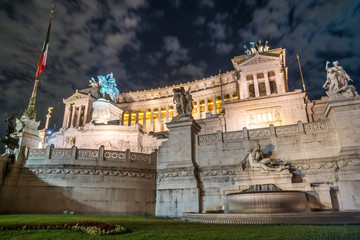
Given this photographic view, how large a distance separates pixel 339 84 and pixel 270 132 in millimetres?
6306

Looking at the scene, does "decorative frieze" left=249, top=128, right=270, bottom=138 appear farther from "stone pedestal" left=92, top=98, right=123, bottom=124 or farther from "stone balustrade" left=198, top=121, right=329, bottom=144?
"stone pedestal" left=92, top=98, right=123, bottom=124

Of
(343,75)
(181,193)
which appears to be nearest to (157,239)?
(181,193)

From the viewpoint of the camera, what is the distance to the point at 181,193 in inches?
749

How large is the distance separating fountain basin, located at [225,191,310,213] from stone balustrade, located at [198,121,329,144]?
22.4ft

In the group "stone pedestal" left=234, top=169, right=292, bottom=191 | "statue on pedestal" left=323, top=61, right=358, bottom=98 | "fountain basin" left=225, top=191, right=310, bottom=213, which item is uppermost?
"statue on pedestal" left=323, top=61, right=358, bottom=98

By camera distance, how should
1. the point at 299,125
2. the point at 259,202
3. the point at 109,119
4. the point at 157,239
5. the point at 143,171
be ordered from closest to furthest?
the point at 157,239, the point at 259,202, the point at 299,125, the point at 143,171, the point at 109,119

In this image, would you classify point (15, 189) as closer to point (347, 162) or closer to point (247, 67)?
point (347, 162)

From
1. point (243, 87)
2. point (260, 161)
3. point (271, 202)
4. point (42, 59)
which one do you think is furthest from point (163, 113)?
point (271, 202)

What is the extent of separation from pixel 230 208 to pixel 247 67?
142 ft

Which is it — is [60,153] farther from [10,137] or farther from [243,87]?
[243,87]

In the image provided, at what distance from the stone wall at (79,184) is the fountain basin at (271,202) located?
927cm

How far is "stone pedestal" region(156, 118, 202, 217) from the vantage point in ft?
61.1

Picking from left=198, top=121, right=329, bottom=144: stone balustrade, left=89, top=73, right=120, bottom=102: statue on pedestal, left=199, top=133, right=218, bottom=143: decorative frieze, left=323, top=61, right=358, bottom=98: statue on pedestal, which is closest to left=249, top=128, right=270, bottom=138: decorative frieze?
left=198, top=121, right=329, bottom=144: stone balustrade

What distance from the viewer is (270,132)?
64.0 feet
